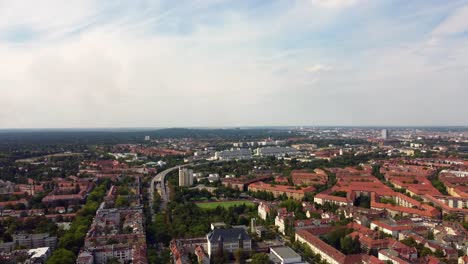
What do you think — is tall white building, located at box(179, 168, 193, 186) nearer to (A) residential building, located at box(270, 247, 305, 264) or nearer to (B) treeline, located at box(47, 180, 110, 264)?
(B) treeline, located at box(47, 180, 110, 264)

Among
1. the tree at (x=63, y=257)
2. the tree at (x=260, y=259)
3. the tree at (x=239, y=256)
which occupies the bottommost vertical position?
the tree at (x=239, y=256)

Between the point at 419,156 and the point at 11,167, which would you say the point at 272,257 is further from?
the point at 419,156

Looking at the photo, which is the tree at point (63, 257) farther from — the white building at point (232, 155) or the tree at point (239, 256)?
the white building at point (232, 155)

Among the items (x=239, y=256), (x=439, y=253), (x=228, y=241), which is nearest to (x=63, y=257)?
(x=228, y=241)

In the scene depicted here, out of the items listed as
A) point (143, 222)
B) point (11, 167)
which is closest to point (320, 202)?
point (143, 222)

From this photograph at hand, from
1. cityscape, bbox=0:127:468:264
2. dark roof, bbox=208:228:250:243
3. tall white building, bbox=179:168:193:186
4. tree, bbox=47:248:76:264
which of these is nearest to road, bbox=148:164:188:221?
cityscape, bbox=0:127:468:264

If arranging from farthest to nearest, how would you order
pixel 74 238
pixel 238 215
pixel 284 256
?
pixel 238 215
pixel 74 238
pixel 284 256

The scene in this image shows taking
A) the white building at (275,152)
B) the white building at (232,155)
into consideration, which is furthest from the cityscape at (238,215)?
the white building at (275,152)

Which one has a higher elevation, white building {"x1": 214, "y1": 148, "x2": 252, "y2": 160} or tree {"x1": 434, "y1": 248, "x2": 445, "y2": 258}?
white building {"x1": 214, "y1": 148, "x2": 252, "y2": 160}

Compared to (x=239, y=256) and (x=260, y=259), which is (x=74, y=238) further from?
(x=260, y=259)
